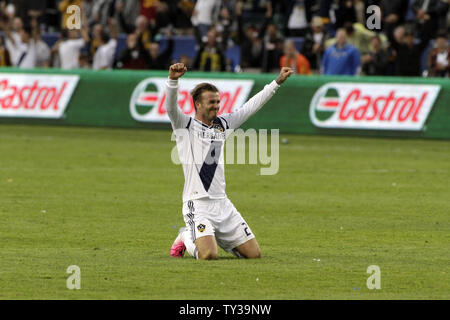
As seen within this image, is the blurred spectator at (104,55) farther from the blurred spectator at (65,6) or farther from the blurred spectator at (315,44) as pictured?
the blurred spectator at (315,44)

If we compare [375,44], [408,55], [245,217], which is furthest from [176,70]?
[375,44]

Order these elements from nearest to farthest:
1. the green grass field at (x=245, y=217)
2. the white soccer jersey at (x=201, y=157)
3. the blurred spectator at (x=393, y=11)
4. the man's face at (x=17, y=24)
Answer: the green grass field at (x=245, y=217) → the white soccer jersey at (x=201, y=157) → the blurred spectator at (x=393, y=11) → the man's face at (x=17, y=24)

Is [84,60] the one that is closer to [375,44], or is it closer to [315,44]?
[315,44]

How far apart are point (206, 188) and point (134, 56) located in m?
17.8

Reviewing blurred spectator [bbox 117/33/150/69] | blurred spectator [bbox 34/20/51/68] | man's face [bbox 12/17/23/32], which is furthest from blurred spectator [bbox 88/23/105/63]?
man's face [bbox 12/17/23/32]

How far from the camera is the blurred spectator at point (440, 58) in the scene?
24422mm

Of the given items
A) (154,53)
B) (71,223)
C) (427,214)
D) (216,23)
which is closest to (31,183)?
(71,223)

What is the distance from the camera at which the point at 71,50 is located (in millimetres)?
29516

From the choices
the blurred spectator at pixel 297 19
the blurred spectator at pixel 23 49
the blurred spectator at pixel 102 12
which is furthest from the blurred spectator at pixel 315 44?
the blurred spectator at pixel 23 49

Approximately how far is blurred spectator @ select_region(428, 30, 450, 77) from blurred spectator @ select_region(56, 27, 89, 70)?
9919 mm

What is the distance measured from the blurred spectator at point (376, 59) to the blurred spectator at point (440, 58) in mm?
1059

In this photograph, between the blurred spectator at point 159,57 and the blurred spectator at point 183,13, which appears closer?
the blurred spectator at point 159,57
